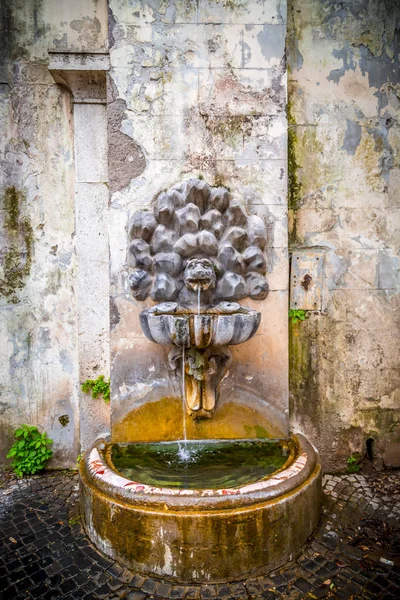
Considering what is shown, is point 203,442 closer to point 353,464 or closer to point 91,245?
point 353,464

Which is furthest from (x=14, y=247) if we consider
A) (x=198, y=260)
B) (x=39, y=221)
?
(x=198, y=260)

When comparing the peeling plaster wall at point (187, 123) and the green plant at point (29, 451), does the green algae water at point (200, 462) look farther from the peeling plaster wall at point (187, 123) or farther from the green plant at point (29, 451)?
Answer: the green plant at point (29, 451)

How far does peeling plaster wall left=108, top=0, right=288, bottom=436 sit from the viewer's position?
120 inches

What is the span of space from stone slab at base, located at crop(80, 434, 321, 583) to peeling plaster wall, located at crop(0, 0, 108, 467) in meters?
1.37

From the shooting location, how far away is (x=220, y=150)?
3.14 m

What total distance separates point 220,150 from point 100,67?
1.13 meters

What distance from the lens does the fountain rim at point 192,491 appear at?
2.25 meters

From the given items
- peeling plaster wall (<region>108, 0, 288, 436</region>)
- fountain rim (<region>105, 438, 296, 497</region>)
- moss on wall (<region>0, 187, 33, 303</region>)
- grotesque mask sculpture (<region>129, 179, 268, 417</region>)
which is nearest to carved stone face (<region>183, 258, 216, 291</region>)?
grotesque mask sculpture (<region>129, 179, 268, 417</region>)

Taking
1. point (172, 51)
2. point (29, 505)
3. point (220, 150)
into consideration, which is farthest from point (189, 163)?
point (29, 505)

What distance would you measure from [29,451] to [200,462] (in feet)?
5.45

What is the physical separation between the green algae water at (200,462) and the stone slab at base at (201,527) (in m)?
0.20

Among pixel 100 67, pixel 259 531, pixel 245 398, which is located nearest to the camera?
pixel 259 531

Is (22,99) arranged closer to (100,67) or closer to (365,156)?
(100,67)

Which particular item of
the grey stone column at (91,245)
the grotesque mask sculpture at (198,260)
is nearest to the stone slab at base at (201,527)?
Answer: the grotesque mask sculpture at (198,260)
